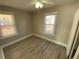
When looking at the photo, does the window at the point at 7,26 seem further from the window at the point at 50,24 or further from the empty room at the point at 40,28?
the window at the point at 50,24

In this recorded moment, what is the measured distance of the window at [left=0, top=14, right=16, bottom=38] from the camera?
9.43 ft

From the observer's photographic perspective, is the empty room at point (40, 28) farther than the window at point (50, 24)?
No

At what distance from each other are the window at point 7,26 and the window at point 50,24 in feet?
6.76

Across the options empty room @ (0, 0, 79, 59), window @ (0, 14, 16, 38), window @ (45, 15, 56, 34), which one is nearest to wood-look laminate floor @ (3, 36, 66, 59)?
empty room @ (0, 0, 79, 59)

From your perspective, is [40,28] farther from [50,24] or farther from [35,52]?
[35,52]

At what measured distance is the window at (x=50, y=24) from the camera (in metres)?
3.45

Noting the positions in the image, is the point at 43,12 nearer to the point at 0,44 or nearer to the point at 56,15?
the point at 56,15

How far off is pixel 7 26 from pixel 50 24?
2499 millimetres

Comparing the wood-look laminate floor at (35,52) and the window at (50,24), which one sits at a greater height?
the window at (50,24)

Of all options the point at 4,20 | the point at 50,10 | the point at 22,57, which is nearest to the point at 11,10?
the point at 4,20

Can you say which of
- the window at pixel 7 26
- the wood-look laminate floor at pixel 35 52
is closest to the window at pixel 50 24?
the wood-look laminate floor at pixel 35 52

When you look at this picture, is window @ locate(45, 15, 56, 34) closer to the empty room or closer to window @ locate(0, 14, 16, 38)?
the empty room

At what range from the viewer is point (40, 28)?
4.30 m

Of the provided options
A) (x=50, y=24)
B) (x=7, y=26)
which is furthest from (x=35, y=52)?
(x=7, y=26)
